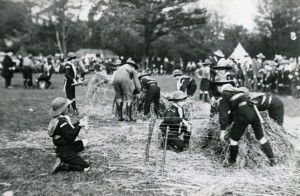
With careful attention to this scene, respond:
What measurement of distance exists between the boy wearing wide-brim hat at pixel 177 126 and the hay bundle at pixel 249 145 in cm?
31

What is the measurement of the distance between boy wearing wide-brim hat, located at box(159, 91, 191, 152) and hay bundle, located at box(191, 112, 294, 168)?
1.02 feet

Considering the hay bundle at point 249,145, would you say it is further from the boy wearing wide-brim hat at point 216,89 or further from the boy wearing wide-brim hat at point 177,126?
the boy wearing wide-brim hat at point 216,89

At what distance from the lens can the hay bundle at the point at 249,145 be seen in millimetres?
5539

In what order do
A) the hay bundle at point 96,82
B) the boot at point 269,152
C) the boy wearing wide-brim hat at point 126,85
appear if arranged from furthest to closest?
the hay bundle at point 96,82 < the boy wearing wide-brim hat at point 126,85 < the boot at point 269,152

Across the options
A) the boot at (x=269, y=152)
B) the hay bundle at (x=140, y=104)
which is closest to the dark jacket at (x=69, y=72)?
the hay bundle at (x=140, y=104)

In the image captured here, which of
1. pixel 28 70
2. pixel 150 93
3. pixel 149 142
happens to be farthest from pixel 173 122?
pixel 28 70

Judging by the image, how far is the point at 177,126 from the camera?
6555 mm

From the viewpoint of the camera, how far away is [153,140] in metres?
7.05

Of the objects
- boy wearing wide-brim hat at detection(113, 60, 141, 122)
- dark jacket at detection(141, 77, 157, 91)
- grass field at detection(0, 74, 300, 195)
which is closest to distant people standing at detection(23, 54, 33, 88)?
boy wearing wide-brim hat at detection(113, 60, 141, 122)

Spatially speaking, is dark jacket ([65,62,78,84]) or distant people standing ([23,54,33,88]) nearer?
dark jacket ([65,62,78,84])

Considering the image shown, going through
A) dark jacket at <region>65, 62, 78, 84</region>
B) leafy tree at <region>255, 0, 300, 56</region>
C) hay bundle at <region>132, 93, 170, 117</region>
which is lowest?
hay bundle at <region>132, 93, 170, 117</region>

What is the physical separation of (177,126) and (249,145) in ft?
4.67

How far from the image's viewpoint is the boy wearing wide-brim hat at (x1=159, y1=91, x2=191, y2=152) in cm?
631

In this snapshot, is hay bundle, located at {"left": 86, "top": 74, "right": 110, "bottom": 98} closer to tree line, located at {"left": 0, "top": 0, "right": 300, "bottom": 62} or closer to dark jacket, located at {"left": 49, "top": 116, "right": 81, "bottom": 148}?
tree line, located at {"left": 0, "top": 0, "right": 300, "bottom": 62}
